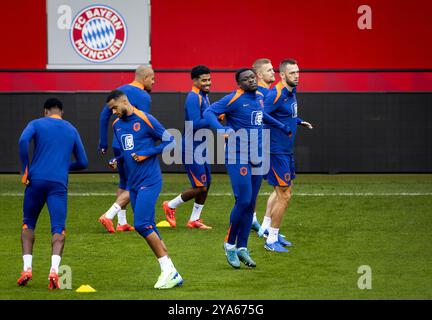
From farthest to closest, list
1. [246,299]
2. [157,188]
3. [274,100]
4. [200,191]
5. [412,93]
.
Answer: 1. [412,93]
2. [200,191]
3. [274,100]
4. [157,188]
5. [246,299]

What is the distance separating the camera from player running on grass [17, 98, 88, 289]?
11.1 meters

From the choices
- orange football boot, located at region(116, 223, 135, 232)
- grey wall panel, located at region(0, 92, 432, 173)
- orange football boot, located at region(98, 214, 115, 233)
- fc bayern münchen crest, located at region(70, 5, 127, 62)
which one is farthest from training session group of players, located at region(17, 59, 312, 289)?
fc bayern münchen crest, located at region(70, 5, 127, 62)

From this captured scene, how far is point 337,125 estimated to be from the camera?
75.9 ft

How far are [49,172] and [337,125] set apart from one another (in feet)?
41.9

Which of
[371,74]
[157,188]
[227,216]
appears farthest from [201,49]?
[157,188]

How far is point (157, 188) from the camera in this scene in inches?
442

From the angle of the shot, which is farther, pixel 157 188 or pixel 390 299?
pixel 157 188

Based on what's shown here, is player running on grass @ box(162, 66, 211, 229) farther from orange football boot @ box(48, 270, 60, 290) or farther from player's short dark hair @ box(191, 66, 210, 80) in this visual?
orange football boot @ box(48, 270, 60, 290)

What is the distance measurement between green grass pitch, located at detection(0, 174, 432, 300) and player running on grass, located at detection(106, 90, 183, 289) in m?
0.60

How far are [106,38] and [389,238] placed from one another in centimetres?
1159

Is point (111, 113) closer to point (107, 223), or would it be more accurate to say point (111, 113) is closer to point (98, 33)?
point (107, 223)

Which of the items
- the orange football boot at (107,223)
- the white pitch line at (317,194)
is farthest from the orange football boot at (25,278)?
the white pitch line at (317,194)

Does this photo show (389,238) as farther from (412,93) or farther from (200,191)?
(412,93)

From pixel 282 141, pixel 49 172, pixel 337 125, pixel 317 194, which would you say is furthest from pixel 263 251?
pixel 337 125
